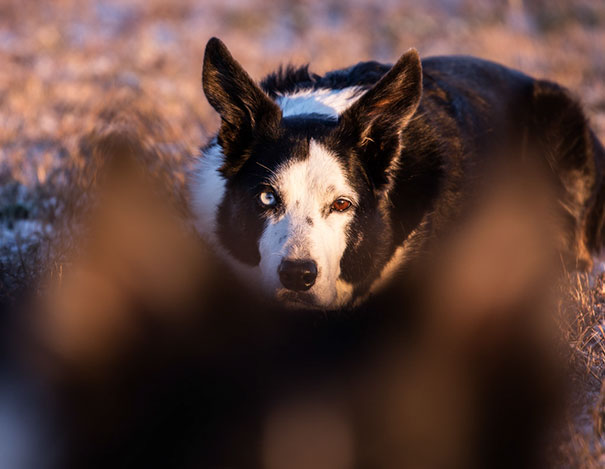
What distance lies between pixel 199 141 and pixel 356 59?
517cm

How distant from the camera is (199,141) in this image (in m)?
6.44

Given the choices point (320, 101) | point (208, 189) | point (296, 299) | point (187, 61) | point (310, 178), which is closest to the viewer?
point (310, 178)

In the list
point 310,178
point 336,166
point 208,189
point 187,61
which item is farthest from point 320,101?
point 187,61

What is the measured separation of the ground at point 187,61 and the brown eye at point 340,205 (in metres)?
1.42

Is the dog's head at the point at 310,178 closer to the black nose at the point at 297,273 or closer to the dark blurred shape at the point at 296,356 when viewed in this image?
the black nose at the point at 297,273

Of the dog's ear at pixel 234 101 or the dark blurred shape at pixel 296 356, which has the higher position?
the dog's ear at pixel 234 101

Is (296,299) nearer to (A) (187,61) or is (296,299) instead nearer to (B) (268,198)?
(B) (268,198)

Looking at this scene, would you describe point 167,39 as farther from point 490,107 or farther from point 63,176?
point 490,107

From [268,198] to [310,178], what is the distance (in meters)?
0.26

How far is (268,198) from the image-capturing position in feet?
11.9

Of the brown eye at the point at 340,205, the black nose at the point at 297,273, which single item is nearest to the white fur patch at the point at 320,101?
the brown eye at the point at 340,205

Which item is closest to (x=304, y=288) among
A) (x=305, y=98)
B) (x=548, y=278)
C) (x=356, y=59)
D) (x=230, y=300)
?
(x=230, y=300)

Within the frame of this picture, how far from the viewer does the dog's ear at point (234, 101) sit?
355 centimetres

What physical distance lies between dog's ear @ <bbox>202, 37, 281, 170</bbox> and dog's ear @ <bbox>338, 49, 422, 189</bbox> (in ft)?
1.42
